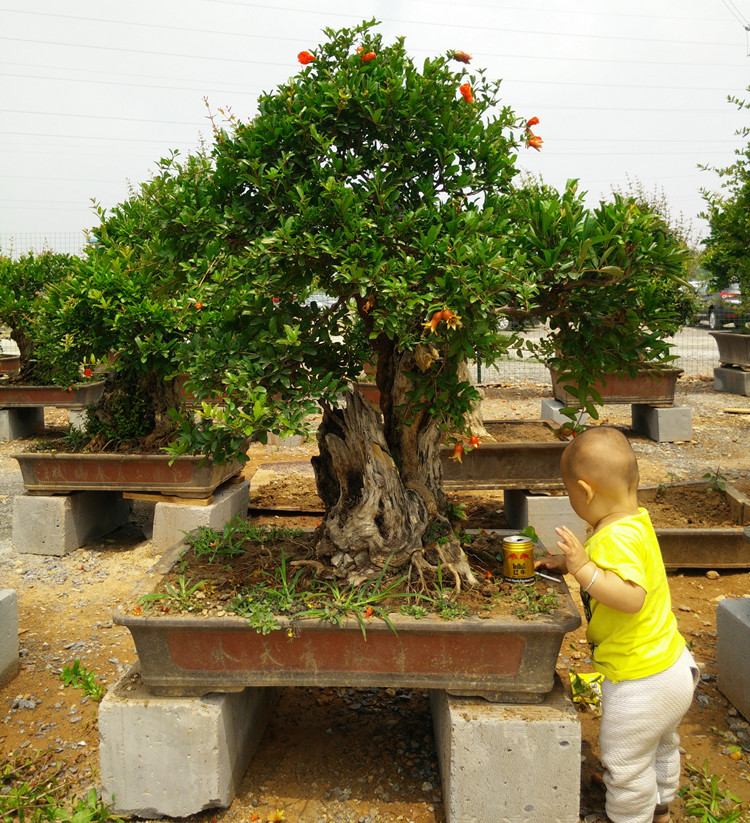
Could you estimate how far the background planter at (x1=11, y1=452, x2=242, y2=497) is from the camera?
5266mm

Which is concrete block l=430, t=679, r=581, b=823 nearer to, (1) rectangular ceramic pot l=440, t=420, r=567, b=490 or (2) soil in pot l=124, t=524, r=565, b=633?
(2) soil in pot l=124, t=524, r=565, b=633

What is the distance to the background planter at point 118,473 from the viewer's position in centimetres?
527

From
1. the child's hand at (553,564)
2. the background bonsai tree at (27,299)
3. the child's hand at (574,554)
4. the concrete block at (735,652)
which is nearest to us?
the child's hand at (574,554)

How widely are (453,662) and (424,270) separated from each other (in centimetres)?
129

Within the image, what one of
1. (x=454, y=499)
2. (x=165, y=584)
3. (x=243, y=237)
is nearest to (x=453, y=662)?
(x=165, y=584)

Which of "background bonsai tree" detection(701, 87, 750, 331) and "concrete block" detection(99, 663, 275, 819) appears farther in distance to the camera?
"background bonsai tree" detection(701, 87, 750, 331)

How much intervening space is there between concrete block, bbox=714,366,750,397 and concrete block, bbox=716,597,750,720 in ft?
28.3

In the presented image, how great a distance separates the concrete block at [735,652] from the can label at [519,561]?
113 cm

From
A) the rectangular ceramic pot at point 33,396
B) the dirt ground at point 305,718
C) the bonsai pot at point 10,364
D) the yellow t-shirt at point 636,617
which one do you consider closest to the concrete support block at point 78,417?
the rectangular ceramic pot at point 33,396

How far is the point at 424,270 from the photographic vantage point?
7.36 feet

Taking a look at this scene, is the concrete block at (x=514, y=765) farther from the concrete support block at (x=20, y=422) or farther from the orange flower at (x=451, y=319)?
the concrete support block at (x=20, y=422)

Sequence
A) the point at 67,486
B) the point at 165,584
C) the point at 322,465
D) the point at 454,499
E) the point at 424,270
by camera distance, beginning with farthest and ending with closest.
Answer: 1. the point at 454,499
2. the point at 67,486
3. the point at 322,465
4. the point at 165,584
5. the point at 424,270

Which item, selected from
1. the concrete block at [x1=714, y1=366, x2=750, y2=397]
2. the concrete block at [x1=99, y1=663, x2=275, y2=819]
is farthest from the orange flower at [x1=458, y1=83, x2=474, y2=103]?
the concrete block at [x1=714, y1=366, x2=750, y2=397]

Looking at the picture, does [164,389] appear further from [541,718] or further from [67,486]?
[541,718]
